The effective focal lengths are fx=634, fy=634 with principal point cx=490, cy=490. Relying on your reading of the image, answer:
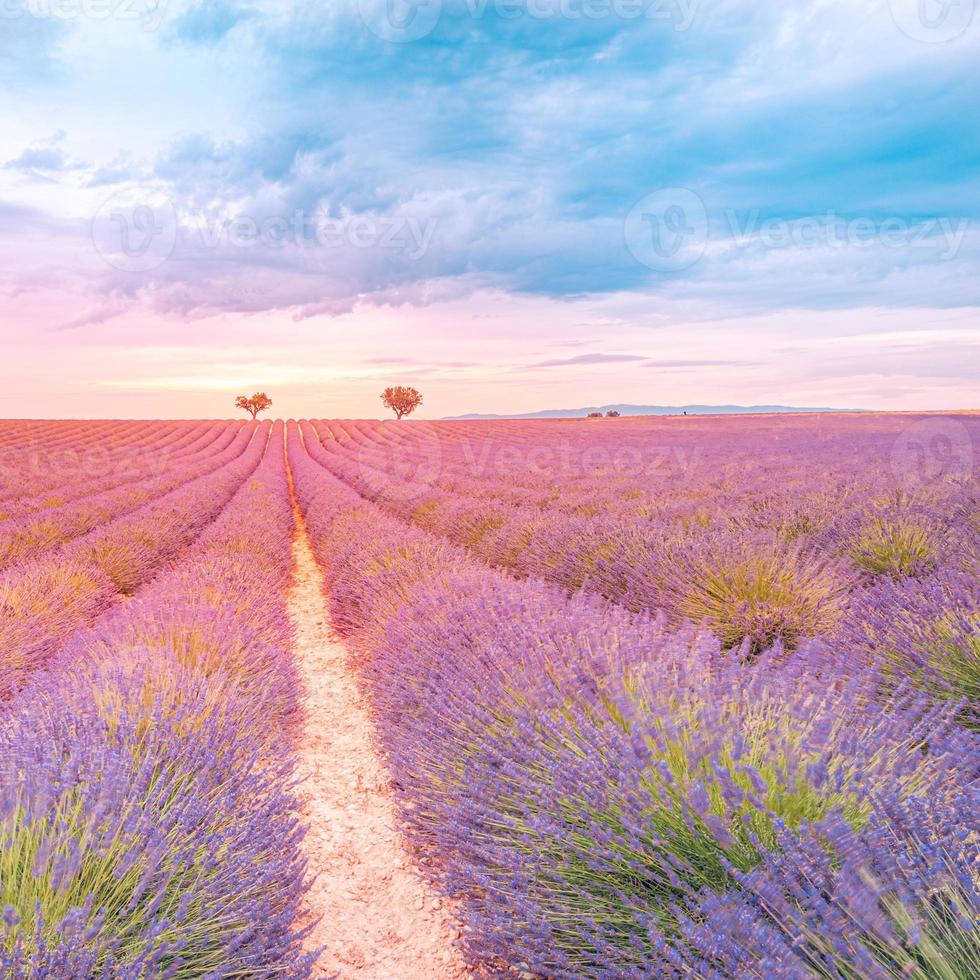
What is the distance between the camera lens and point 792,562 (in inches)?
181

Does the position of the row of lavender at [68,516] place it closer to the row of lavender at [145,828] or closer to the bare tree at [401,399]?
the row of lavender at [145,828]

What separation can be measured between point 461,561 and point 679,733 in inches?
130

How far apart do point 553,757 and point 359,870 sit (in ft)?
3.78

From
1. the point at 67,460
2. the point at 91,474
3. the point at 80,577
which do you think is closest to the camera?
the point at 80,577

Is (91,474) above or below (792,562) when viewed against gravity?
above

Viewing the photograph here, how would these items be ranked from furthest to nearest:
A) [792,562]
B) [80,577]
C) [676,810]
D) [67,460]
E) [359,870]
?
[67,460] → [80,577] → [792,562] → [359,870] → [676,810]

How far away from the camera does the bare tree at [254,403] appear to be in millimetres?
77750

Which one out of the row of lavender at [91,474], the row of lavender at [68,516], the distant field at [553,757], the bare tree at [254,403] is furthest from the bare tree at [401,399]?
the distant field at [553,757]


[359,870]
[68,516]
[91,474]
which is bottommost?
[359,870]

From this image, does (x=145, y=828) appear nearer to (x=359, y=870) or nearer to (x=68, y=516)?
(x=359, y=870)

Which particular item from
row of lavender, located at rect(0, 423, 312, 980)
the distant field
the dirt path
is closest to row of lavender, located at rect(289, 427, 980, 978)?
the distant field

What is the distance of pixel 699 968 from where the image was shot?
59.0 inches

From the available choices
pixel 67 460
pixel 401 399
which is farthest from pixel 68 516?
pixel 401 399

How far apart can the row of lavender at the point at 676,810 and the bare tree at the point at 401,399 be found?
70377 mm
